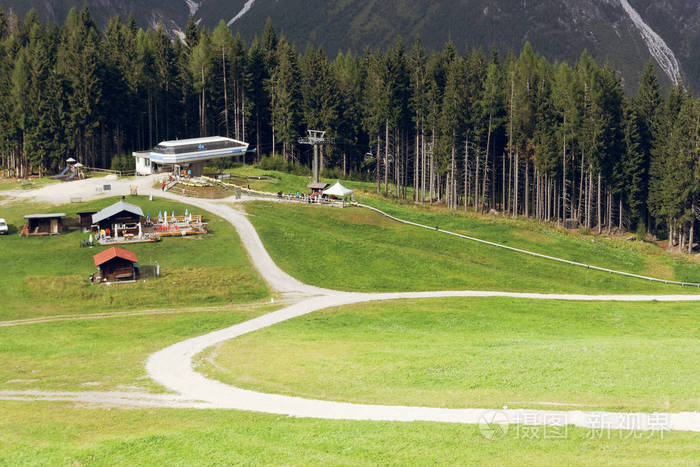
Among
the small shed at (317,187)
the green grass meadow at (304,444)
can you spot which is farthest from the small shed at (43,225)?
the green grass meadow at (304,444)

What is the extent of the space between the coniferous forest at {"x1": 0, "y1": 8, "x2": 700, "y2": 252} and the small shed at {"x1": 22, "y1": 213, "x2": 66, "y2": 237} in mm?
36414

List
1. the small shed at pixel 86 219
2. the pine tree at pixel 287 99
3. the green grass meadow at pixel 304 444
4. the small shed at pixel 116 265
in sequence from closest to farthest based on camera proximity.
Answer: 1. the green grass meadow at pixel 304 444
2. the small shed at pixel 116 265
3. the small shed at pixel 86 219
4. the pine tree at pixel 287 99

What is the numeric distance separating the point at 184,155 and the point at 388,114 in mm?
35273

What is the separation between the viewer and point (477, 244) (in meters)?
78.5

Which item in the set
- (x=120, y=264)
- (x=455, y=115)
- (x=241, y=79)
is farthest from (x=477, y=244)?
(x=241, y=79)

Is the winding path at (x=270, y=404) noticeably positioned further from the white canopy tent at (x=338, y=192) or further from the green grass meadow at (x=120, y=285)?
the white canopy tent at (x=338, y=192)

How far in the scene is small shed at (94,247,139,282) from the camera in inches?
2378

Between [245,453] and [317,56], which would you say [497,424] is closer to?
[245,453]

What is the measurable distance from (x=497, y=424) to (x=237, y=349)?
2075cm

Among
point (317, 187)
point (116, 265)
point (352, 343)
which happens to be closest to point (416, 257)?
point (317, 187)

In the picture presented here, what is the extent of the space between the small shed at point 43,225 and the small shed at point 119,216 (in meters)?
3.97

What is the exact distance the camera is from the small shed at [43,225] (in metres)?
70.3

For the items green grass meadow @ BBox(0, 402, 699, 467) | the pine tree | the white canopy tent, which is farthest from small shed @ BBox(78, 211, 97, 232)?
the pine tree

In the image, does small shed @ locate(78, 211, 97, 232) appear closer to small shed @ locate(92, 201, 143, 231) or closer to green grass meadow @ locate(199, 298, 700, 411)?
small shed @ locate(92, 201, 143, 231)
